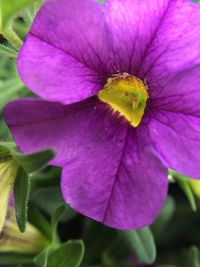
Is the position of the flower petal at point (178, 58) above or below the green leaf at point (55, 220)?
above

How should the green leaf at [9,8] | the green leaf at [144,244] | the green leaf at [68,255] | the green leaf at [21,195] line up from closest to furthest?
1. the green leaf at [9,8]
2. the green leaf at [21,195]
3. the green leaf at [68,255]
4. the green leaf at [144,244]

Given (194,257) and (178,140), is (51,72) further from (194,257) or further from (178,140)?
(194,257)

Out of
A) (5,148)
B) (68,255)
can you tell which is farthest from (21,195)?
(68,255)

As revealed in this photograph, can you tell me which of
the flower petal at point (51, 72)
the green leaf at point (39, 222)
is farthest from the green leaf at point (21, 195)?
the green leaf at point (39, 222)

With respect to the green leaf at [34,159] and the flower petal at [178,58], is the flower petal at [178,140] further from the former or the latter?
the green leaf at [34,159]

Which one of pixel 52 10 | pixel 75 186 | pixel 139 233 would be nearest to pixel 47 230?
pixel 139 233

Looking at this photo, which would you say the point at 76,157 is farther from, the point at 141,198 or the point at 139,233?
the point at 139,233

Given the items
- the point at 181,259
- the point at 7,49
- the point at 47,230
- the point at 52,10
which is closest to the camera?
the point at 52,10
